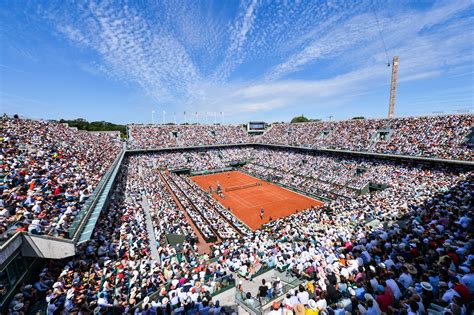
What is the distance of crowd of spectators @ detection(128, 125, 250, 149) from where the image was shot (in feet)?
154

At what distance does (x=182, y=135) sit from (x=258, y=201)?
31.0 m

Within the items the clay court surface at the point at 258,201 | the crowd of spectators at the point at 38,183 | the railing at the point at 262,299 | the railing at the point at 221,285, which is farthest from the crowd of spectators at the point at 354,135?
the railing at the point at 221,285

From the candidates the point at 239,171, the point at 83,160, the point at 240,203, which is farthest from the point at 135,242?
the point at 239,171

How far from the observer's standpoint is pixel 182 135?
53.0 metres

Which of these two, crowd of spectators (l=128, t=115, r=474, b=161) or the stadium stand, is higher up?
crowd of spectators (l=128, t=115, r=474, b=161)

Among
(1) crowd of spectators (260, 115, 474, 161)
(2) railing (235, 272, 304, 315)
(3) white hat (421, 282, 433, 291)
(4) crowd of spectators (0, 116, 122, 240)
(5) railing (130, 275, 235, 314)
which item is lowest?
(5) railing (130, 275, 235, 314)

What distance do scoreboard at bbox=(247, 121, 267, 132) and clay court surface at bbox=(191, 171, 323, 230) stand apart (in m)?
28.4

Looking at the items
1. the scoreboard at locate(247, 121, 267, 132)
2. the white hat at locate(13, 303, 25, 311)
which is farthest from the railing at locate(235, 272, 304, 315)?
the scoreboard at locate(247, 121, 267, 132)

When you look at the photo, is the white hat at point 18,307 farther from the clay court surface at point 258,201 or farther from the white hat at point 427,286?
the clay court surface at point 258,201

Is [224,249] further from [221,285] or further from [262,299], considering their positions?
[262,299]

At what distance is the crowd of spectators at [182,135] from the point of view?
4691 centimetres

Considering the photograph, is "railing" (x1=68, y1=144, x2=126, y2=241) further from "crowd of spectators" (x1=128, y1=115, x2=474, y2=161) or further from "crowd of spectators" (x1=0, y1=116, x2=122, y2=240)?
"crowd of spectators" (x1=128, y1=115, x2=474, y2=161)

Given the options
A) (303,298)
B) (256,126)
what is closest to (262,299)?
(303,298)

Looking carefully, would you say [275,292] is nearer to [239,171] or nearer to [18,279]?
[18,279]
